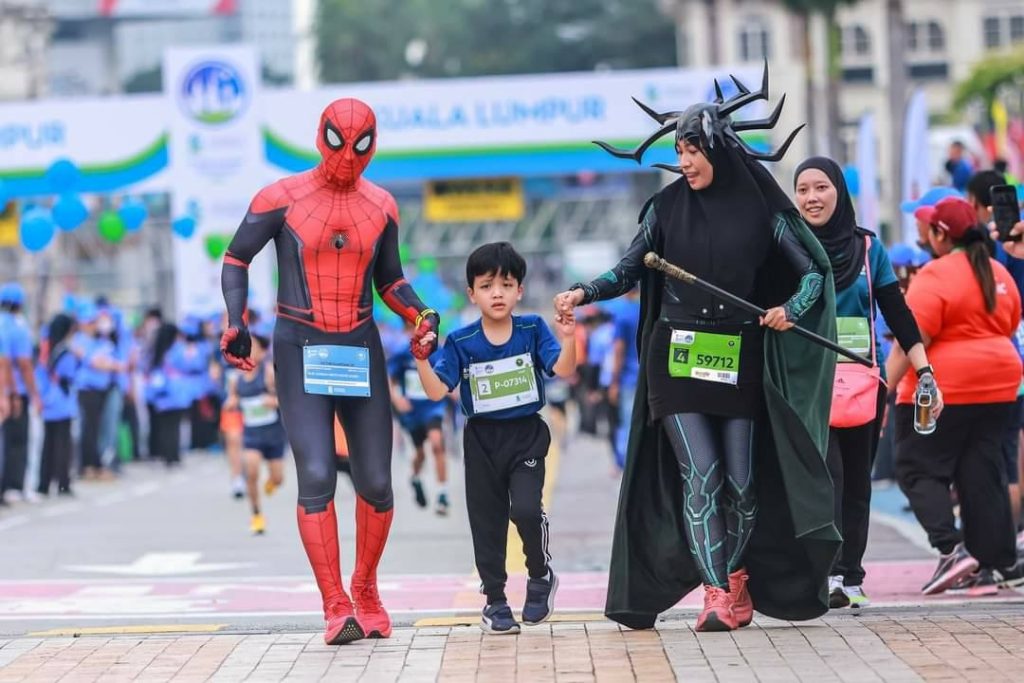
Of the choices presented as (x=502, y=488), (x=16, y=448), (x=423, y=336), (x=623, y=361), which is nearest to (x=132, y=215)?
(x=16, y=448)

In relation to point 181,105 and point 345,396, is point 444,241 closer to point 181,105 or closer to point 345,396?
point 181,105

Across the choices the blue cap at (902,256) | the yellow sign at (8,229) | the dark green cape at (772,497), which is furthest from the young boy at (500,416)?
the yellow sign at (8,229)

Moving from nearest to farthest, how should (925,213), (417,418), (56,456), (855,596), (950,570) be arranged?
(855,596) → (950,570) → (925,213) → (417,418) → (56,456)

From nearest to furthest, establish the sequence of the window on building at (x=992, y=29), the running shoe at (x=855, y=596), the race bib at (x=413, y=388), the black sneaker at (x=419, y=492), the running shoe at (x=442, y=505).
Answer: the running shoe at (x=855, y=596) < the running shoe at (x=442, y=505) < the black sneaker at (x=419, y=492) < the race bib at (x=413, y=388) < the window on building at (x=992, y=29)

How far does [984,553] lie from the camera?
378 inches

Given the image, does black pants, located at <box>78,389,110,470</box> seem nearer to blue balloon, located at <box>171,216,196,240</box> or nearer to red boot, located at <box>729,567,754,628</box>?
blue balloon, located at <box>171,216,196,240</box>

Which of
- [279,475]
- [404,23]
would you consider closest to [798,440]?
[279,475]

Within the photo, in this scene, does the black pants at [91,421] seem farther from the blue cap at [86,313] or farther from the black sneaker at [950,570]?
the black sneaker at [950,570]

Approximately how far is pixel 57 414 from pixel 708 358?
1264 centimetres

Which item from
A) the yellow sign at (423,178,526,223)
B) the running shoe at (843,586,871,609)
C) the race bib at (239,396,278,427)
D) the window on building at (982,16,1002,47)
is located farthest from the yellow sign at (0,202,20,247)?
the window on building at (982,16,1002,47)

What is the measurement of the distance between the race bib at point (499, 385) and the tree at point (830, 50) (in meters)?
28.9

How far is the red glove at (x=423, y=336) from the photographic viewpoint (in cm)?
828

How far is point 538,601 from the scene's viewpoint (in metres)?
8.55

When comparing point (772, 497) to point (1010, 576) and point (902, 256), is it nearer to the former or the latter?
point (1010, 576)
